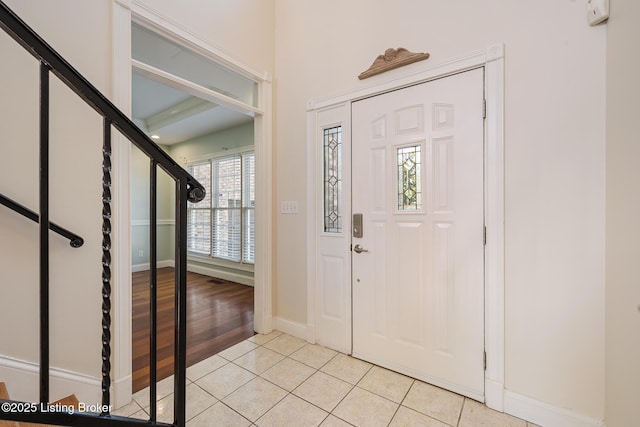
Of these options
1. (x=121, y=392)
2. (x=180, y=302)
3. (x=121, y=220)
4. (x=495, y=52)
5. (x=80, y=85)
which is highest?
(x=495, y=52)

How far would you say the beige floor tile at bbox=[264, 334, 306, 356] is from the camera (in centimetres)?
238

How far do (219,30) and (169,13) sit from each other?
0.43 m

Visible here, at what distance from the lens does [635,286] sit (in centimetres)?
121

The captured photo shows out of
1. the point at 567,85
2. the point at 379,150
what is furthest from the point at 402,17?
the point at 567,85

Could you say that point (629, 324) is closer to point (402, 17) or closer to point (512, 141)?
point (512, 141)

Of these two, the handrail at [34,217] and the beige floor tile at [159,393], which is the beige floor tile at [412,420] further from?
the handrail at [34,217]

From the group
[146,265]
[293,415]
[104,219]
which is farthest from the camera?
[146,265]

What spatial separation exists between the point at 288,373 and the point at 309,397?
0.31m

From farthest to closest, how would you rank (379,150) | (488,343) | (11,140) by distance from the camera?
(379,150)
(488,343)
(11,140)

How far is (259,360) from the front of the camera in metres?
2.22

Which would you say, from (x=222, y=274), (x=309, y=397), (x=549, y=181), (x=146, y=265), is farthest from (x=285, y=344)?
(x=146, y=265)

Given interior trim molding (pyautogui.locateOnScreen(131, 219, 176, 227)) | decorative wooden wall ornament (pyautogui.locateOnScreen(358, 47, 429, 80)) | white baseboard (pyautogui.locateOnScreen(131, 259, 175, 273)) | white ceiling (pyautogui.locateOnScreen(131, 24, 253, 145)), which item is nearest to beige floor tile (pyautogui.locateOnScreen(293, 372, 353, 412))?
decorative wooden wall ornament (pyautogui.locateOnScreen(358, 47, 429, 80))

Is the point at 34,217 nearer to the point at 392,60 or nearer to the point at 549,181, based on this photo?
the point at 392,60

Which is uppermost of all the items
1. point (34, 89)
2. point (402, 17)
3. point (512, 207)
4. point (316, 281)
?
point (402, 17)
